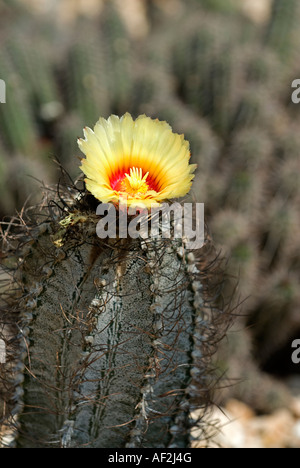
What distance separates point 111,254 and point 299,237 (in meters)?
1.74

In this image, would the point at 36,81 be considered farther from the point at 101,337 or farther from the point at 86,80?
the point at 101,337

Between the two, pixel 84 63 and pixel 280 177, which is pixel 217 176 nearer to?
pixel 280 177

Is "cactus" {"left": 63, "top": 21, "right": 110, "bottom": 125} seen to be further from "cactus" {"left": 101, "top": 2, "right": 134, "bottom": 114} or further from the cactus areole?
the cactus areole

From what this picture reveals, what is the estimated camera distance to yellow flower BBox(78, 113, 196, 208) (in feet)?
3.68

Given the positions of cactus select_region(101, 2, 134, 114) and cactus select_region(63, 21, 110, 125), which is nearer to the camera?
cactus select_region(63, 21, 110, 125)

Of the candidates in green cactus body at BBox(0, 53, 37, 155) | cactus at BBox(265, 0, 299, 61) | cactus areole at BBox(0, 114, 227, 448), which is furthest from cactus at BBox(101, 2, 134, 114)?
cactus areole at BBox(0, 114, 227, 448)

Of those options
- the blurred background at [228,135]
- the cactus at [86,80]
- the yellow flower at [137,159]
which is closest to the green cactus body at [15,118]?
the blurred background at [228,135]

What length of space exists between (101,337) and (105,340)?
15 mm

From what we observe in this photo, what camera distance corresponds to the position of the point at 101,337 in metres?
1.25

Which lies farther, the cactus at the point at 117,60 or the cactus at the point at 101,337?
the cactus at the point at 117,60

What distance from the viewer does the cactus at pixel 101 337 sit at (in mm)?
1227

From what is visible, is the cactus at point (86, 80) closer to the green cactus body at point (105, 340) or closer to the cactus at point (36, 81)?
the cactus at point (36, 81)

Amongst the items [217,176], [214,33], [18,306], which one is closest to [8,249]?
[18,306]

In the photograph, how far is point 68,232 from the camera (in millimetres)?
1216
